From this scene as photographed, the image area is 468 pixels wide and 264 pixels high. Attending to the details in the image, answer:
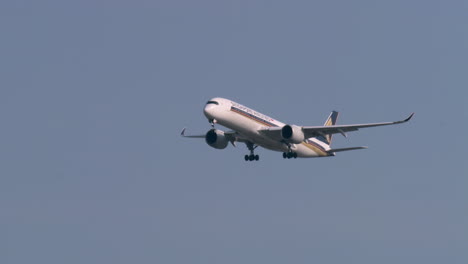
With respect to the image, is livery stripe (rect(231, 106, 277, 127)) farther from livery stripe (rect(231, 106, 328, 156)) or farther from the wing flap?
the wing flap

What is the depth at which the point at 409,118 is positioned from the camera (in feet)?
241

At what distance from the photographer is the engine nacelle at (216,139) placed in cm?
8612

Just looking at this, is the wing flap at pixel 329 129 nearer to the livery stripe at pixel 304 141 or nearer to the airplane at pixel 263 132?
the airplane at pixel 263 132

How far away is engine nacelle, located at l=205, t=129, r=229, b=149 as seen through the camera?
86125 mm

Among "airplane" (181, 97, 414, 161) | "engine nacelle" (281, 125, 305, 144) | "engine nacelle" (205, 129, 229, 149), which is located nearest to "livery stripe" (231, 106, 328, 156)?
"airplane" (181, 97, 414, 161)

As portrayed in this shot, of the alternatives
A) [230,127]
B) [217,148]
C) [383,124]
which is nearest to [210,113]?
[230,127]

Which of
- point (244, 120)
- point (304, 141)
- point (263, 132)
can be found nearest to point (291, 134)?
point (263, 132)

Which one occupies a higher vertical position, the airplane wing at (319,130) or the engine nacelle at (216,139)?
the airplane wing at (319,130)

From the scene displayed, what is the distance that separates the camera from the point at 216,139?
86125mm

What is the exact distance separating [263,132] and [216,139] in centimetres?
648

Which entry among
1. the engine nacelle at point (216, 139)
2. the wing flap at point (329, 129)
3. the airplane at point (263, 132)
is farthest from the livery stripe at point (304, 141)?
the engine nacelle at point (216, 139)

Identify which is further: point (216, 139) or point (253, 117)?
point (216, 139)

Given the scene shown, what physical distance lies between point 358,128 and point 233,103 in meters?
10.9

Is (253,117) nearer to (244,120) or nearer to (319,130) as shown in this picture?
(244,120)
